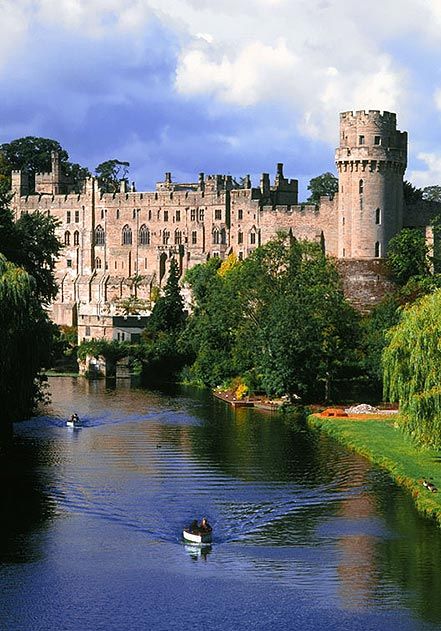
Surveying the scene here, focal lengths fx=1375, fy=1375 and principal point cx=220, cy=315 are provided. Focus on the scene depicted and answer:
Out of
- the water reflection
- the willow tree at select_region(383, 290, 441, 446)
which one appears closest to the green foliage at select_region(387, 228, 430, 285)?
the willow tree at select_region(383, 290, 441, 446)

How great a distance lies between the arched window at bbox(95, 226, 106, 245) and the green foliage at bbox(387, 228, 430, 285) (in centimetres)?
3452

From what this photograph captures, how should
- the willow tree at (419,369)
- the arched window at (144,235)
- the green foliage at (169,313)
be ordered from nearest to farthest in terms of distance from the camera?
the willow tree at (419,369) → the green foliage at (169,313) → the arched window at (144,235)

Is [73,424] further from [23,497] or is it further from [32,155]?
[32,155]

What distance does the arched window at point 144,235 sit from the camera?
372 feet

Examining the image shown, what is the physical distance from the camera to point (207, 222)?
110 m

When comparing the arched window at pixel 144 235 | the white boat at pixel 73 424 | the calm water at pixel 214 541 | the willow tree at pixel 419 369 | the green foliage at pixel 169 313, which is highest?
the arched window at pixel 144 235

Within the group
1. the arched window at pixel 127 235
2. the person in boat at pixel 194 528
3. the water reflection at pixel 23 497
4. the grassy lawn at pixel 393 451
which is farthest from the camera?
the arched window at pixel 127 235

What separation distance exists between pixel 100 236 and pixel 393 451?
235 feet

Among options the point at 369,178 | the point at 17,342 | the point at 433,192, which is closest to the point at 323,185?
the point at 433,192

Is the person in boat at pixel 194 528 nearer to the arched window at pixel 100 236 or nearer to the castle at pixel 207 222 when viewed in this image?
the castle at pixel 207 222

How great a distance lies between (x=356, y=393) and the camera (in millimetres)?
66312

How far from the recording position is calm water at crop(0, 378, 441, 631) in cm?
2955

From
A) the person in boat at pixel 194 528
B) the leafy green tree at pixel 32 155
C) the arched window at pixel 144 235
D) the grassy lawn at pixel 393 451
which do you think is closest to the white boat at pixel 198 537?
the person in boat at pixel 194 528

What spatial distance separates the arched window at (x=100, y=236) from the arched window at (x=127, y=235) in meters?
2.10
